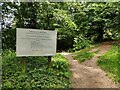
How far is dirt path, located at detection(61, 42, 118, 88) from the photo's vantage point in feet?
16.8

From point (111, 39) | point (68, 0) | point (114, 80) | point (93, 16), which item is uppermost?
point (68, 0)

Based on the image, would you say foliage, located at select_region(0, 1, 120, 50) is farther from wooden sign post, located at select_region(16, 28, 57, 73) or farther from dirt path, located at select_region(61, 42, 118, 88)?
wooden sign post, located at select_region(16, 28, 57, 73)

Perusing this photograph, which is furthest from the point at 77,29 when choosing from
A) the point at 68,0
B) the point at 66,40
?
the point at 68,0

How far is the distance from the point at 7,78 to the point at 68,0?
272cm

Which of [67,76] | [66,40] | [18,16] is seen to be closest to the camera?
[67,76]

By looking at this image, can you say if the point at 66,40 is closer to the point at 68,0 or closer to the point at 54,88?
the point at 68,0

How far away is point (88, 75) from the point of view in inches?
224

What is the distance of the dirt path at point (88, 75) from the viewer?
5.12 m

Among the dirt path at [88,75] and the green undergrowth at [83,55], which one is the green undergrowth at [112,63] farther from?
the green undergrowth at [83,55]

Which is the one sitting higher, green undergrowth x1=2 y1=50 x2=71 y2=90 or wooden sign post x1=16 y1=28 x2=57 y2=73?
wooden sign post x1=16 y1=28 x2=57 y2=73

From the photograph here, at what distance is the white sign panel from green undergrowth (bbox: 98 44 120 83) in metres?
1.76

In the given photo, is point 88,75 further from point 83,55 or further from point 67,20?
point 67,20

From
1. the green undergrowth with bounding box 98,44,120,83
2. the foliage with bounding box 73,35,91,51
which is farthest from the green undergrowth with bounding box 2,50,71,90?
the foliage with bounding box 73,35,91,51

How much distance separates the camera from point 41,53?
16.1ft
